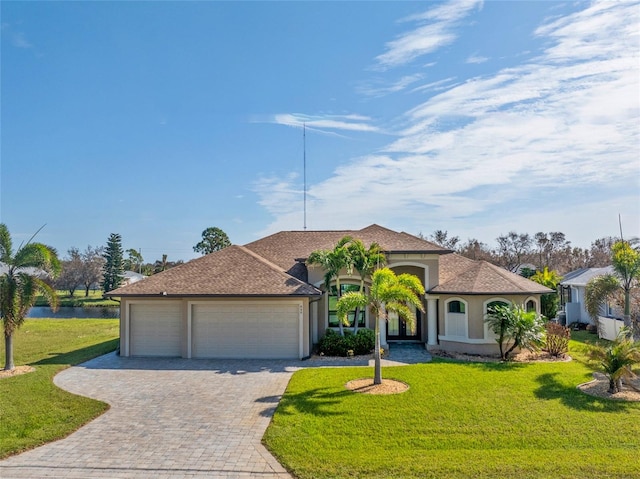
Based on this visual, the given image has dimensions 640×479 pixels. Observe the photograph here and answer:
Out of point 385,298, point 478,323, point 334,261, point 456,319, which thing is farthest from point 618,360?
point 334,261

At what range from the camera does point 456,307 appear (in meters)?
17.5

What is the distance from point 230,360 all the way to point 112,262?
184ft

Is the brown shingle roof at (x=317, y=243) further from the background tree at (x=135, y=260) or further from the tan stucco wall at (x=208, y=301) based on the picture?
the background tree at (x=135, y=260)

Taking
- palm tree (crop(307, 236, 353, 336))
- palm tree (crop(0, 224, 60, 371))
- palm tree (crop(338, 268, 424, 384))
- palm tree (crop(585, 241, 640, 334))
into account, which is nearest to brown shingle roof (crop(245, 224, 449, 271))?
palm tree (crop(307, 236, 353, 336))

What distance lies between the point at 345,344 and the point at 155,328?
25.6ft

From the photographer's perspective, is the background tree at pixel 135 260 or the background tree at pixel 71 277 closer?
the background tree at pixel 71 277

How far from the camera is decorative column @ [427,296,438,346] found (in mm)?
17969

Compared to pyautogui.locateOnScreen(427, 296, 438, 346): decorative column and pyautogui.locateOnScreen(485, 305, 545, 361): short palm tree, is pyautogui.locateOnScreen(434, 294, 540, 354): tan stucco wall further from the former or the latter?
pyautogui.locateOnScreen(427, 296, 438, 346): decorative column

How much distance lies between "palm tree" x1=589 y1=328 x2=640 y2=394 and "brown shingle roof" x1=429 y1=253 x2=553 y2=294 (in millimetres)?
5167

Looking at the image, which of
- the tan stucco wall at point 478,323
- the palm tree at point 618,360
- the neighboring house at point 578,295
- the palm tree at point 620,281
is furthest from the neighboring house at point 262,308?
the neighboring house at point 578,295

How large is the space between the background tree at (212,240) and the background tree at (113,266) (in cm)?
1647

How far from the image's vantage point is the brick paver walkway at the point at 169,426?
24.3 feet

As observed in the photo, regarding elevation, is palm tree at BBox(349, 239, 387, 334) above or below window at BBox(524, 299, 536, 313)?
above

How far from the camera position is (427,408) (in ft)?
32.9
